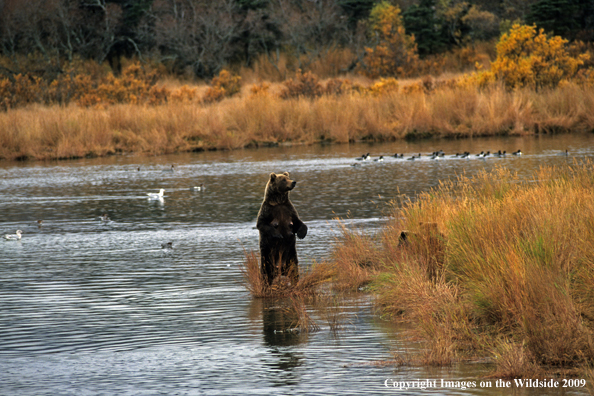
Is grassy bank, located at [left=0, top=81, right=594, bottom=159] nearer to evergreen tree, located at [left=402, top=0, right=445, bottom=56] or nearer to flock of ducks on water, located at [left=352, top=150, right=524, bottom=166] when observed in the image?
flock of ducks on water, located at [left=352, top=150, right=524, bottom=166]

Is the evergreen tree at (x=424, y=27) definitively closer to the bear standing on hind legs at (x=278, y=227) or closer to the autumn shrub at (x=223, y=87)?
the autumn shrub at (x=223, y=87)

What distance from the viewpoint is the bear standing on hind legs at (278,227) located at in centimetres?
944

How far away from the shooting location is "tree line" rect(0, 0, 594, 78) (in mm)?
61438

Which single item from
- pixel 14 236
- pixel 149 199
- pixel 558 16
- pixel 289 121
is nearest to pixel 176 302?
pixel 14 236

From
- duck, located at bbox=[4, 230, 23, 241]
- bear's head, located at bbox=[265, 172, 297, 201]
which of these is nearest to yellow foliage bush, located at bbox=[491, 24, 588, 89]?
duck, located at bbox=[4, 230, 23, 241]

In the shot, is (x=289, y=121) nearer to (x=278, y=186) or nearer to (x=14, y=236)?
(x=14, y=236)

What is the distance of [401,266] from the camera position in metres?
9.84

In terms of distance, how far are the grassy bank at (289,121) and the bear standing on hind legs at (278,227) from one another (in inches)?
1177

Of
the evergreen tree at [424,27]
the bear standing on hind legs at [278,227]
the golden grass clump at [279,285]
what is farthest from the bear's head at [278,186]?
the evergreen tree at [424,27]

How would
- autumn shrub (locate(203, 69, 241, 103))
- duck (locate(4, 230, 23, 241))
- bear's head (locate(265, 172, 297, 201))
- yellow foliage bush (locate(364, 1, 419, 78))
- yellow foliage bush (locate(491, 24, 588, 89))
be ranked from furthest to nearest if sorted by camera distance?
yellow foliage bush (locate(364, 1, 419, 78)) < autumn shrub (locate(203, 69, 241, 103)) < yellow foliage bush (locate(491, 24, 588, 89)) < duck (locate(4, 230, 23, 241)) < bear's head (locate(265, 172, 297, 201))

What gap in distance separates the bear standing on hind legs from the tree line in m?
51.7

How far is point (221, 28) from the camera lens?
63125 mm

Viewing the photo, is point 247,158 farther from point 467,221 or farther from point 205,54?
point 205,54

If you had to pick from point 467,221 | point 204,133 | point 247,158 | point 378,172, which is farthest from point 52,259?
point 204,133
